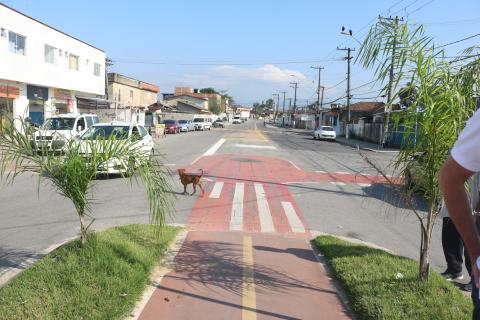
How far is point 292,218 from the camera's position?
911cm

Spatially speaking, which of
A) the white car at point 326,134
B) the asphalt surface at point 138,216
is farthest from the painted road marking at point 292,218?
the white car at point 326,134

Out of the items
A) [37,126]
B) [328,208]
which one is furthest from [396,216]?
[37,126]

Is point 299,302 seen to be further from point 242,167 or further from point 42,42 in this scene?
point 42,42

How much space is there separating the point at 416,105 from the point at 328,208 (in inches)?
248

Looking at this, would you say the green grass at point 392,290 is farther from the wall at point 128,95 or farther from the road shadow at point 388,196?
the wall at point 128,95

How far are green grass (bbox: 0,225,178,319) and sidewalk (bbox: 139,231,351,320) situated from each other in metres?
0.27

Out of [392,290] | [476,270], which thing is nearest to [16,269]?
[392,290]

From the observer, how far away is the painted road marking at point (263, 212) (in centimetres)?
815

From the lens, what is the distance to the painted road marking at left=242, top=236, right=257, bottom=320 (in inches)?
173

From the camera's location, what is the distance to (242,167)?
17.9m

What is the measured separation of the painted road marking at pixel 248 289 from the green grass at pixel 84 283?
1019 mm

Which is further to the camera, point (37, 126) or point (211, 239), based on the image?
point (211, 239)

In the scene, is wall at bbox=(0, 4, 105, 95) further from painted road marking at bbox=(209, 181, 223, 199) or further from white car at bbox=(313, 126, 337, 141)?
white car at bbox=(313, 126, 337, 141)

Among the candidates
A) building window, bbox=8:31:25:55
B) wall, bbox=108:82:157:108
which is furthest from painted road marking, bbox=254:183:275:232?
wall, bbox=108:82:157:108
